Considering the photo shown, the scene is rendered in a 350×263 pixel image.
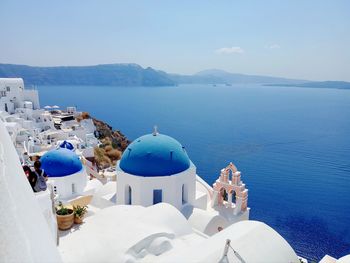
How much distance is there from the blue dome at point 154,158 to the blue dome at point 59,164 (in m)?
2.91

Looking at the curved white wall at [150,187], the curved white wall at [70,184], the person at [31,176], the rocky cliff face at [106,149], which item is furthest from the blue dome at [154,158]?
the rocky cliff face at [106,149]

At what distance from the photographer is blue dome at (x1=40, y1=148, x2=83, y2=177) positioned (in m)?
14.6

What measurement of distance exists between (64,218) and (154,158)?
16.9ft

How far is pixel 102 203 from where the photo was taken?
14750 mm

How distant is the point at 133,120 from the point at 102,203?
3431 inches

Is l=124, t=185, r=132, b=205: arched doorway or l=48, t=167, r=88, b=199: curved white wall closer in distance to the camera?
l=124, t=185, r=132, b=205: arched doorway

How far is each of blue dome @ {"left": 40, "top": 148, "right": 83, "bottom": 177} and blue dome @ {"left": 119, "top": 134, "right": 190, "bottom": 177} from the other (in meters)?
2.91

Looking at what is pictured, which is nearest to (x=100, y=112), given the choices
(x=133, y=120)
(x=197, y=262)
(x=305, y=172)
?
(x=133, y=120)

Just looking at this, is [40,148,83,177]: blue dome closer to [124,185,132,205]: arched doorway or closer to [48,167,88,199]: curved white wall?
[48,167,88,199]: curved white wall

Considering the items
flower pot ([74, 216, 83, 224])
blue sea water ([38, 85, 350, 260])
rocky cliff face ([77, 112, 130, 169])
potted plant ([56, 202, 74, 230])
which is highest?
potted plant ([56, 202, 74, 230])

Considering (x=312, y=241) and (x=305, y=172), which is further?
(x=305, y=172)

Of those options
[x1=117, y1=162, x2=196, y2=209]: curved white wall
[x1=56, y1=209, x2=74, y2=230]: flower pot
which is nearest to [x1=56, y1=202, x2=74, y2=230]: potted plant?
[x1=56, y1=209, x2=74, y2=230]: flower pot

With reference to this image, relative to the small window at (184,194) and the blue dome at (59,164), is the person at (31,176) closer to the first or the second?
the blue dome at (59,164)

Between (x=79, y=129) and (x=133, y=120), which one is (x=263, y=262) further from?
(x=133, y=120)
